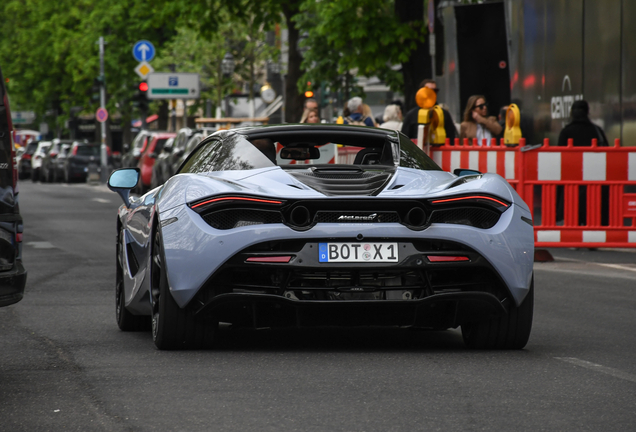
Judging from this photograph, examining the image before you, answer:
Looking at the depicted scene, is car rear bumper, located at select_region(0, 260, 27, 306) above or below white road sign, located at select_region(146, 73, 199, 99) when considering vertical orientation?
below

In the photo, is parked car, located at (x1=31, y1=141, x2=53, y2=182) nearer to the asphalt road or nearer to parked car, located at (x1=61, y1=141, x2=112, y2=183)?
parked car, located at (x1=61, y1=141, x2=112, y2=183)

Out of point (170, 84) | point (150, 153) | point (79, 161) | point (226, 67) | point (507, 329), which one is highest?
point (226, 67)

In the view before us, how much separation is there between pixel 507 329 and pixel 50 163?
1908 inches

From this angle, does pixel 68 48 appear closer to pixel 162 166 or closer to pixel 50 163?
pixel 50 163

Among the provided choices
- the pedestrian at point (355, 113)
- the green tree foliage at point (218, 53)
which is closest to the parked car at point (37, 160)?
the green tree foliage at point (218, 53)

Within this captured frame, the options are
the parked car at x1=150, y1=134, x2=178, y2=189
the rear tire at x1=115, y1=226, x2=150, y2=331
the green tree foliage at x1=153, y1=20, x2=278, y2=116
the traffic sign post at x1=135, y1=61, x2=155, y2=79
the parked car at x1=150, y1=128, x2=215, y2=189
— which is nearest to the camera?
the rear tire at x1=115, y1=226, x2=150, y2=331

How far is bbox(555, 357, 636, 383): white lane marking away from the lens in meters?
6.23

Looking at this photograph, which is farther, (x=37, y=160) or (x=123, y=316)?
(x=37, y=160)

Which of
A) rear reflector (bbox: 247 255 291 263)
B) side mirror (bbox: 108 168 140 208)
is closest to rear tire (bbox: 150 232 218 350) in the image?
rear reflector (bbox: 247 255 291 263)

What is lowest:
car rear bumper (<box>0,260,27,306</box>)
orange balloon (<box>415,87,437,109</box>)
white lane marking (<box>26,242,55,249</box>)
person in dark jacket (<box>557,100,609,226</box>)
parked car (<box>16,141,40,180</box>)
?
parked car (<box>16,141,40,180</box>)

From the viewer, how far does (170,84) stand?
43.6 meters

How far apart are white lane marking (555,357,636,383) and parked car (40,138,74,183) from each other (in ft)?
158

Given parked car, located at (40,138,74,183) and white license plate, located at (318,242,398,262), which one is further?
parked car, located at (40,138,74,183)

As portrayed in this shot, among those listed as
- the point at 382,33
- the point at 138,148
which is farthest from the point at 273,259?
the point at 138,148
